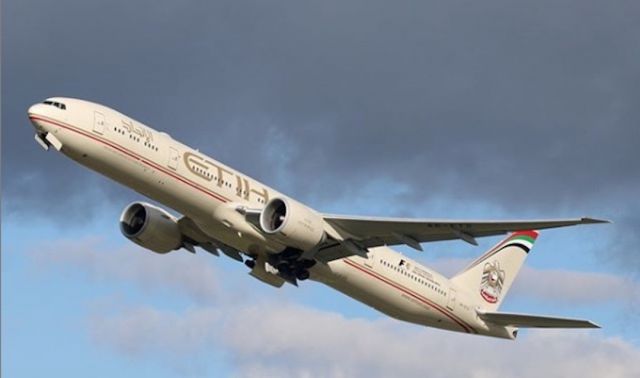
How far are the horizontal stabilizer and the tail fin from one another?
1.26m

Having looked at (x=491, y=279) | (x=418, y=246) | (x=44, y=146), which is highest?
(x=491, y=279)

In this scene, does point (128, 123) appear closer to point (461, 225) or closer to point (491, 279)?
point (461, 225)

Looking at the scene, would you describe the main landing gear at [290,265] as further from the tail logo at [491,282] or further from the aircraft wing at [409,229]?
the tail logo at [491,282]

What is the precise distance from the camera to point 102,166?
175 ft

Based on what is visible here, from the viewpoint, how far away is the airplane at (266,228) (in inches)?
2094

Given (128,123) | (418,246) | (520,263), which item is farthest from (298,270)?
(520,263)

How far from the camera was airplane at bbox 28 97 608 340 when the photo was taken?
5319 cm

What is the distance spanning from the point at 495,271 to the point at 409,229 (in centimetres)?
1472

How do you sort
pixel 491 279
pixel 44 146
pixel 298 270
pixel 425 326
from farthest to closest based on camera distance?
pixel 491 279 → pixel 425 326 → pixel 298 270 → pixel 44 146

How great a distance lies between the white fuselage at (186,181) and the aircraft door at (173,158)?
0.12 feet

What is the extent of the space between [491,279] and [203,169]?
18904 mm

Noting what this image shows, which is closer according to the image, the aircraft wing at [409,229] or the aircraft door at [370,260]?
the aircraft wing at [409,229]

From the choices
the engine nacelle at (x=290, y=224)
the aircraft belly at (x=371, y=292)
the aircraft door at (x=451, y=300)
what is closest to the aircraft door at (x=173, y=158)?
the engine nacelle at (x=290, y=224)

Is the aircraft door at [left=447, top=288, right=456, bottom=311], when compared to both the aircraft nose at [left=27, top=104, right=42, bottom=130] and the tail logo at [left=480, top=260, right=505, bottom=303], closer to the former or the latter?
the tail logo at [left=480, top=260, right=505, bottom=303]
